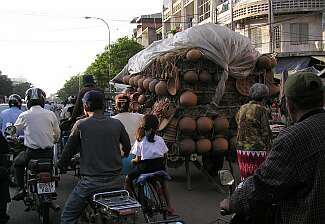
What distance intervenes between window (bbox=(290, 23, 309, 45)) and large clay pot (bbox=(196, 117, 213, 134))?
1003 inches

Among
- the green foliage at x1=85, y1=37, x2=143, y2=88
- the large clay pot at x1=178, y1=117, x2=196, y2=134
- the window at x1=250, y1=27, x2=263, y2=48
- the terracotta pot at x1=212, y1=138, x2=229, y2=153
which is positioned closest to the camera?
the large clay pot at x1=178, y1=117, x2=196, y2=134

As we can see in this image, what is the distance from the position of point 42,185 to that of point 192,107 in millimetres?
3583

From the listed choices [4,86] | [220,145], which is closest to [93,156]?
[220,145]

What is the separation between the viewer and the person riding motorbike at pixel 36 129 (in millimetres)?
7105

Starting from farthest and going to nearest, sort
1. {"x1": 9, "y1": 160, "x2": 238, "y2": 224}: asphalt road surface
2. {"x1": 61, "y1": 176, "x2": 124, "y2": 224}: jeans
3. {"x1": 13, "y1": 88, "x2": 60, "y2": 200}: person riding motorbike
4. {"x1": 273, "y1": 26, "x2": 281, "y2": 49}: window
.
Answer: {"x1": 273, "y1": 26, "x2": 281, "y2": 49}: window < {"x1": 9, "y1": 160, "x2": 238, "y2": 224}: asphalt road surface < {"x1": 13, "y1": 88, "x2": 60, "y2": 200}: person riding motorbike < {"x1": 61, "y1": 176, "x2": 124, "y2": 224}: jeans

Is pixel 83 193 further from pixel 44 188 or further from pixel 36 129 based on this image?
pixel 36 129

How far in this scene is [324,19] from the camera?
31.7 m

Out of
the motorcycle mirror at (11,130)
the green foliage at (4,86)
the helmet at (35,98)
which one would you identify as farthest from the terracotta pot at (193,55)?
the green foliage at (4,86)

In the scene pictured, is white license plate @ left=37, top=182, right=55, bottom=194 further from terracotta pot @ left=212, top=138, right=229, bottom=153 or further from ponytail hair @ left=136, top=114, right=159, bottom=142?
terracotta pot @ left=212, top=138, right=229, bottom=153

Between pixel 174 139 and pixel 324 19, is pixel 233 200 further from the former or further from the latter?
pixel 324 19

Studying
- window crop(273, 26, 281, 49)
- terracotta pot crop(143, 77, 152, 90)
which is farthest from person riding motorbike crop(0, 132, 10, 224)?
window crop(273, 26, 281, 49)

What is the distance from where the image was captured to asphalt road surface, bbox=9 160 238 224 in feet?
24.7

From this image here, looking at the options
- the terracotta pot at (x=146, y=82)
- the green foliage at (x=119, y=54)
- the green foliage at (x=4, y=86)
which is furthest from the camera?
the green foliage at (x=4, y=86)

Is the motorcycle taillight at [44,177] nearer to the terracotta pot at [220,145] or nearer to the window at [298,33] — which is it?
the terracotta pot at [220,145]
